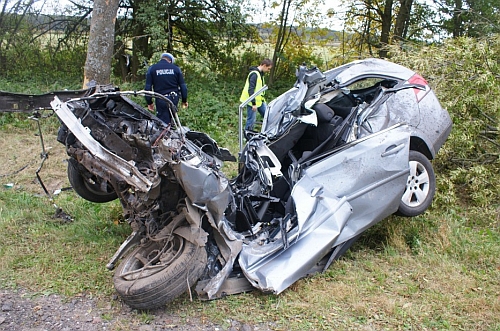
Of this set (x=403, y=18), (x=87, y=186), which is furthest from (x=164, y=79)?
(x=403, y=18)

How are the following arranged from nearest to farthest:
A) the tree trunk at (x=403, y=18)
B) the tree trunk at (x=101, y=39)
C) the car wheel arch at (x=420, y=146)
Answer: the car wheel arch at (x=420, y=146) → the tree trunk at (x=101, y=39) → the tree trunk at (x=403, y=18)

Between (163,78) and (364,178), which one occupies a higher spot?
(163,78)

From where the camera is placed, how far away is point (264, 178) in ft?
15.9

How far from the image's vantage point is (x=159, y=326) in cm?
366

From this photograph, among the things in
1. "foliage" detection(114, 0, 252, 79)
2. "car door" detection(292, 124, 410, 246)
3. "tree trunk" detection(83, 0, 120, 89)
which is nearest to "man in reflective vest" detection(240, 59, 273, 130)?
"foliage" detection(114, 0, 252, 79)

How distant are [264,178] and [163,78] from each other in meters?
3.57

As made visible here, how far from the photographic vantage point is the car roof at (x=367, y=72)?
209 inches

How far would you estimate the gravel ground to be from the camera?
362cm

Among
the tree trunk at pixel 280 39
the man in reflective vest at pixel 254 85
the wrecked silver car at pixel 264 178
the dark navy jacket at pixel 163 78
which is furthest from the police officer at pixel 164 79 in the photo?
the tree trunk at pixel 280 39

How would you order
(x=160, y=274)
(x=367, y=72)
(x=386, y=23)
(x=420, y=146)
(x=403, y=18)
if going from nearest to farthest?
(x=160, y=274) → (x=420, y=146) → (x=367, y=72) → (x=403, y=18) → (x=386, y=23)

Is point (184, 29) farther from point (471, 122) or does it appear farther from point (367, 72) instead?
point (471, 122)

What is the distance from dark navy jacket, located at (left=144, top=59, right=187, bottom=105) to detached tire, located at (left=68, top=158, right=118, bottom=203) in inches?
121

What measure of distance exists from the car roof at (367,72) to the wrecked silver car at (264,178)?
15mm

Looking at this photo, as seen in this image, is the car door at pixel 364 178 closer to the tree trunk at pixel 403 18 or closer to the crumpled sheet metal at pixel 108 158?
the crumpled sheet metal at pixel 108 158
